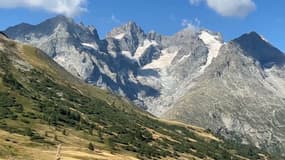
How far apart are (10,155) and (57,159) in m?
163

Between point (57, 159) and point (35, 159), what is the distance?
161 m

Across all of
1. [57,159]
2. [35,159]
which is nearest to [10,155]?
[35,159]

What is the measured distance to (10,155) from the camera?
199m

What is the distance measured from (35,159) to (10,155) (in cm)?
926

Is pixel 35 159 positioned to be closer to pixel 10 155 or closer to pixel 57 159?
pixel 10 155

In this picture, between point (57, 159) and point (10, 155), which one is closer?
point (57, 159)

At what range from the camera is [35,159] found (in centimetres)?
19950

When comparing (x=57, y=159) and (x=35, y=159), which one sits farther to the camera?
(x=35, y=159)

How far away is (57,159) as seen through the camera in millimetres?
43562
